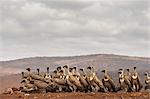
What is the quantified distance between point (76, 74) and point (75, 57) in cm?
11903

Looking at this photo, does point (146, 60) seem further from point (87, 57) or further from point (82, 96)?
point (82, 96)

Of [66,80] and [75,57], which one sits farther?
[75,57]

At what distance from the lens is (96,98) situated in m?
23.1

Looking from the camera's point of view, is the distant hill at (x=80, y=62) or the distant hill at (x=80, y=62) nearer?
the distant hill at (x=80, y=62)

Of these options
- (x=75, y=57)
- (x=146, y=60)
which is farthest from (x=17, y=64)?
(x=146, y=60)

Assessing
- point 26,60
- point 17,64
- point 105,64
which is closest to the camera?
point 105,64

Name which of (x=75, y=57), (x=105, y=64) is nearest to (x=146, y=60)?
(x=105, y=64)

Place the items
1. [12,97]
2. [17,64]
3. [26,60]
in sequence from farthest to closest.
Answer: [26,60] < [17,64] < [12,97]

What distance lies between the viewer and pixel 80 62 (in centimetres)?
13325

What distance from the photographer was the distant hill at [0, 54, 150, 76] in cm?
12400

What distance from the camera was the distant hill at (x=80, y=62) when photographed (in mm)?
124000

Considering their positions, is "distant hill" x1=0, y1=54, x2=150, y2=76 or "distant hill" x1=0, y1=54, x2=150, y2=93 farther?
"distant hill" x1=0, y1=54, x2=150, y2=76

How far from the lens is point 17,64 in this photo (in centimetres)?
13562

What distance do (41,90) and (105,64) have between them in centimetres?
9785
